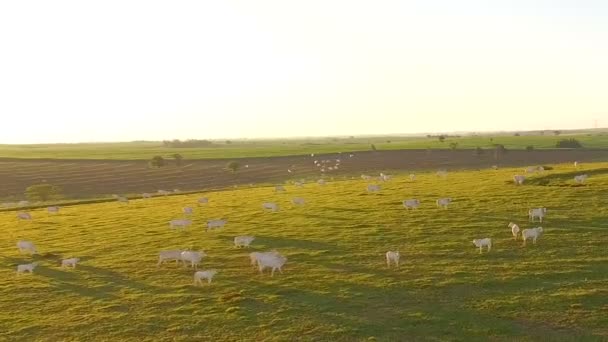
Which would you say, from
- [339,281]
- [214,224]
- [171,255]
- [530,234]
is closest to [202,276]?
[171,255]

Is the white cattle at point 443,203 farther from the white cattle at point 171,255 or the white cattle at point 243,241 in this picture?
the white cattle at point 171,255

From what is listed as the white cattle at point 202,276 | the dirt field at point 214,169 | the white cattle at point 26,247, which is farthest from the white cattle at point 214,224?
the dirt field at point 214,169

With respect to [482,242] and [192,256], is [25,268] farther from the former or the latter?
[482,242]

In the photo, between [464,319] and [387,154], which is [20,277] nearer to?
[464,319]

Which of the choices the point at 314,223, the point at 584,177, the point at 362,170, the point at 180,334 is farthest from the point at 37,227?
the point at 362,170

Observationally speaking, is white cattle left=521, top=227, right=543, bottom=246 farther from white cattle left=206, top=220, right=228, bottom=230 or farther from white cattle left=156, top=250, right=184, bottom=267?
white cattle left=206, top=220, right=228, bottom=230

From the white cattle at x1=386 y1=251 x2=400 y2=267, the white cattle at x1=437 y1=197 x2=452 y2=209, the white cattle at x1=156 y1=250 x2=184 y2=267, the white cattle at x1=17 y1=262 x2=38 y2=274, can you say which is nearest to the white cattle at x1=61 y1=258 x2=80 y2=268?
the white cattle at x1=17 y1=262 x2=38 y2=274
